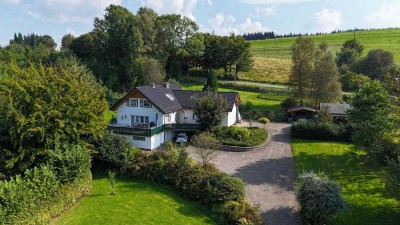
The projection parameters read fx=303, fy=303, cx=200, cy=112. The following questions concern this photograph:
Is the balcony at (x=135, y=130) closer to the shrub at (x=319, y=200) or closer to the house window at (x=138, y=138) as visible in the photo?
the house window at (x=138, y=138)

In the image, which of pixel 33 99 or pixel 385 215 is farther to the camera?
pixel 33 99

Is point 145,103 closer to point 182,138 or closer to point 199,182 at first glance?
point 182,138

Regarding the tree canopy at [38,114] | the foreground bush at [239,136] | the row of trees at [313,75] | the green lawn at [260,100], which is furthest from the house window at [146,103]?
the row of trees at [313,75]

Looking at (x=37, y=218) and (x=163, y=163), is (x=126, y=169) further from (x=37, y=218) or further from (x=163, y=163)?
(x=37, y=218)

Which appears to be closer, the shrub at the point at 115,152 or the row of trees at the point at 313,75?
the shrub at the point at 115,152

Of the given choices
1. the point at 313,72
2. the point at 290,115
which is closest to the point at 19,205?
the point at 290,115

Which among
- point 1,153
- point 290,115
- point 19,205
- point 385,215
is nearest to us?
point 19,205
